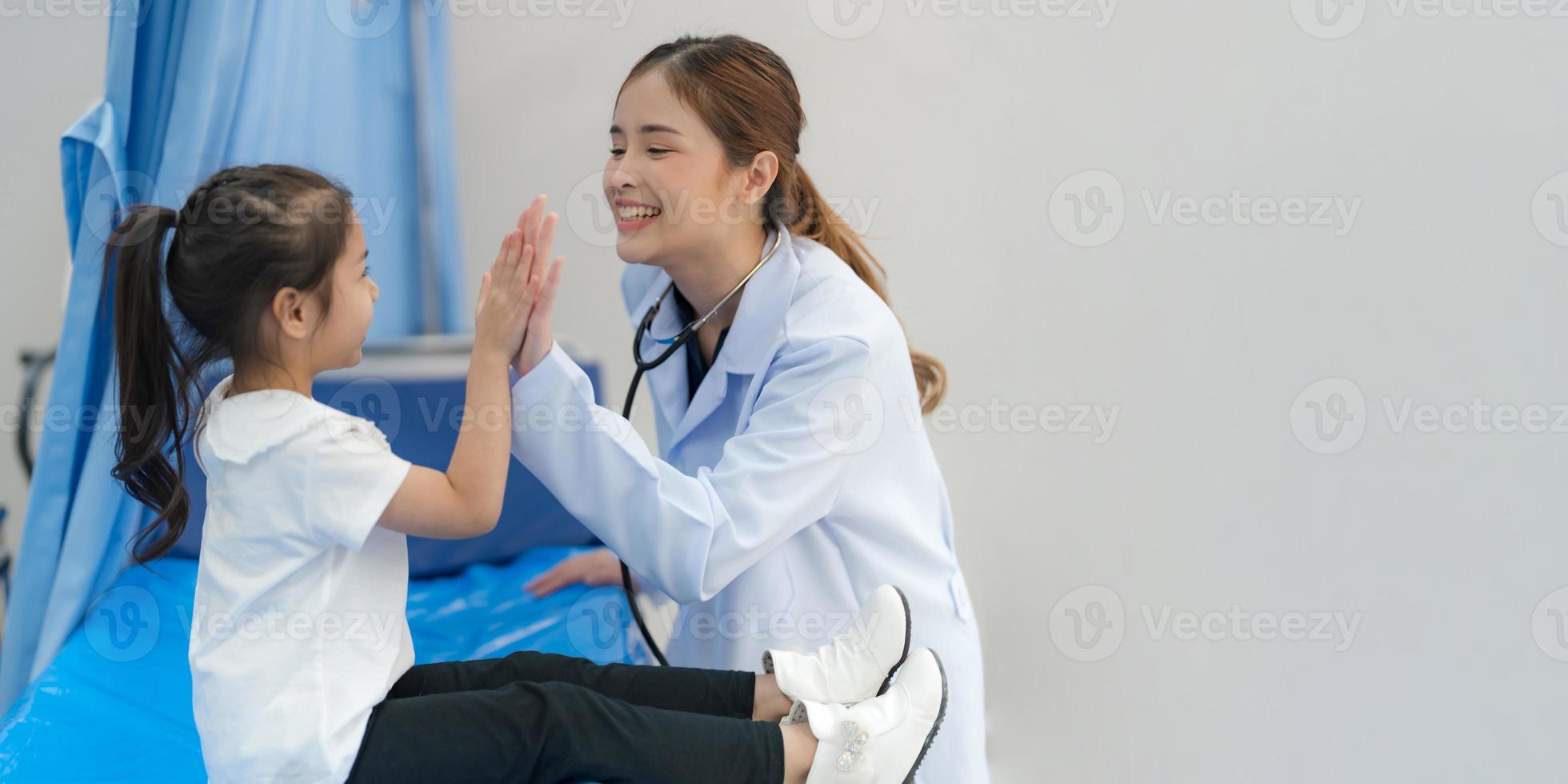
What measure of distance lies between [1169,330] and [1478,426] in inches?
20.9

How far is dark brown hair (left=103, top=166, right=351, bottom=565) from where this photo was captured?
3.34ft

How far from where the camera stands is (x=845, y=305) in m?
1.37

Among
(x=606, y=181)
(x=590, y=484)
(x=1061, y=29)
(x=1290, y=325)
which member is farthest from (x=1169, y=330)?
(x=590, y=484)

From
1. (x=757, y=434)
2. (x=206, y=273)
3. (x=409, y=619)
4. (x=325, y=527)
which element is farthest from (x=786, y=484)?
(x=409, y=619)

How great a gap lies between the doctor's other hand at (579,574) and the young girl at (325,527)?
0.81m

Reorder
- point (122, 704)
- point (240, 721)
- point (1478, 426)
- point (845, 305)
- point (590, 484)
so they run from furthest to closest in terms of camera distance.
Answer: point (1478, 426) < point (122, 704) < point (845, 305) < point (590, 484) < point (240, 721)

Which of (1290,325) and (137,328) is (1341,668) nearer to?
(1290,325)

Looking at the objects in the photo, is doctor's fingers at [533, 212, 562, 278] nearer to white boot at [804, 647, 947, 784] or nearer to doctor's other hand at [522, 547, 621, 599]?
white boot at [804, 647, 947, 784]

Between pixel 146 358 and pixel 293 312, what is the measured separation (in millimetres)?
148

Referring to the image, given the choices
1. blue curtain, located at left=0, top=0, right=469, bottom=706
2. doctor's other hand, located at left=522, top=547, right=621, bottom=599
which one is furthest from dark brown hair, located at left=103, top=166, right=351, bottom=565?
doctor's other hand, located at left=522, top=547, right=621, bottom=599

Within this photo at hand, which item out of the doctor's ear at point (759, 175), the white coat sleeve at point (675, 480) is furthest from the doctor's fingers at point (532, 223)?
the doctor's ear at point (759, 175)

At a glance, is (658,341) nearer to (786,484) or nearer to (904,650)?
(786,484)

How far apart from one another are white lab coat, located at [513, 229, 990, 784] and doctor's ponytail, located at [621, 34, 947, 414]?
2.4 inches

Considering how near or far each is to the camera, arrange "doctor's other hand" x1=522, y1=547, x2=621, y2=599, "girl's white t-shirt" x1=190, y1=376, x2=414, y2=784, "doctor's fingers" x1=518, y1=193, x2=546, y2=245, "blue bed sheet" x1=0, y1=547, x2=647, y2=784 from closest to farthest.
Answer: "girl's white t-shirt" x1=190, y1=376, x2=414, y2=784, "doctor's fingers" x1=518, y1=193, x2=546, y2=245, "blue bed sheet" x1=0, y1=547, x2=647, y2=784, "doctor's other hand" x1=522, y1=547, x2=621, y2=599
